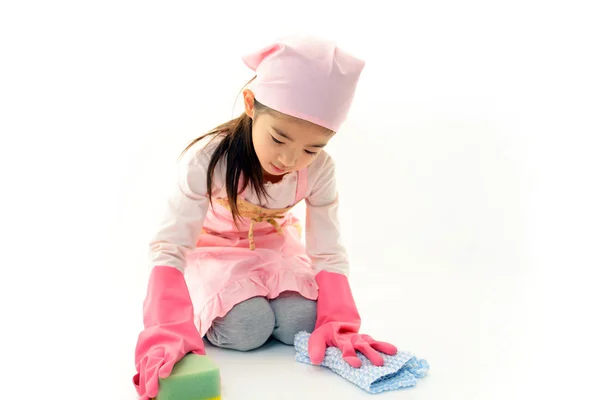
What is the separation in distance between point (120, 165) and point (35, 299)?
537 mm

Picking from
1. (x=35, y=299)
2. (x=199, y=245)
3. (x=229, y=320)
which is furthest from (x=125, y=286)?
(x=229, y=320)

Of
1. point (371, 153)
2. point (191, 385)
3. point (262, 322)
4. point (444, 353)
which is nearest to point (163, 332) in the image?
point (191, 385)

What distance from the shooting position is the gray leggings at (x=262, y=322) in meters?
1.57

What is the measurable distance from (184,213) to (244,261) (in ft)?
0.66

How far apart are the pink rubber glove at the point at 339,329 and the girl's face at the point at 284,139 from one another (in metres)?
0.31

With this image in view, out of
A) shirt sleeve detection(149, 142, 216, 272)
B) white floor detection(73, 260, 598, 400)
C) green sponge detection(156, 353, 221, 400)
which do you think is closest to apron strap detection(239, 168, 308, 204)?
shirt sleeve detection(149, 142, 216, 272)

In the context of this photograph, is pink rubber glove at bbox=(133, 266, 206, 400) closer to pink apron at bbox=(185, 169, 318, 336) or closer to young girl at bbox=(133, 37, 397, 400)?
young girl at bbox=(133, 37, 397, 400)

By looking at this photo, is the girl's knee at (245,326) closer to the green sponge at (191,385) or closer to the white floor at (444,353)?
the white floor at (444,353)

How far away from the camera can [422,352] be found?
1605mm

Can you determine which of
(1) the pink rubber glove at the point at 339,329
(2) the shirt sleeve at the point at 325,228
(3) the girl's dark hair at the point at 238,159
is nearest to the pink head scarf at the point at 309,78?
(3) the girl's dark hair at the point at 238,159

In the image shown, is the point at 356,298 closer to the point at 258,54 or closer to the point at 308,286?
the point at 308,286

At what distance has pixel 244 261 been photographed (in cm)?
167

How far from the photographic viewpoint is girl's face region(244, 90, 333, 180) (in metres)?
1.43

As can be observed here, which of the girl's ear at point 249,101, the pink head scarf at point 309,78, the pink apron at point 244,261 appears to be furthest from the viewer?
the pink apron at point 244,261
